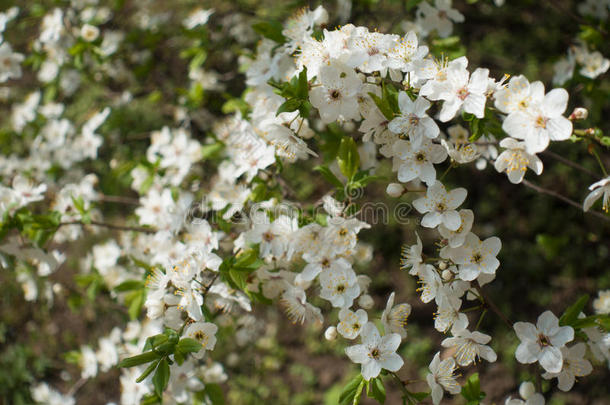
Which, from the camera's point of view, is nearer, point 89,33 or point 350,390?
point 350,390

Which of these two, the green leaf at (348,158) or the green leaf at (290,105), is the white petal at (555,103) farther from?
the green leaf at (290,105)

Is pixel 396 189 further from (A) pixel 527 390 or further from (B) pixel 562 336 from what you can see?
(A) pixel 527 390

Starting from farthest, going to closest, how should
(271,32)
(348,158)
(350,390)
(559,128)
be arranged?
1. (271,32)
2. (348,158)
3. (350,390)
4. (559,128)

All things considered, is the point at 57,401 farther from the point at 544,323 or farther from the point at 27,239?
the point at 544,323

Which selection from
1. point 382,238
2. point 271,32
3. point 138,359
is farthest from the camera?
point 382,238

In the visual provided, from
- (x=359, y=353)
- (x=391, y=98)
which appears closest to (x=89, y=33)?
(x=391, y=98)

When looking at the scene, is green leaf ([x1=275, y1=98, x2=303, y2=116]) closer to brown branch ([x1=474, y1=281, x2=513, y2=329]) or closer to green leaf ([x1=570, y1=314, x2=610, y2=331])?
brown branch ([x1=474, y1=281, x2=513, y2=329])
